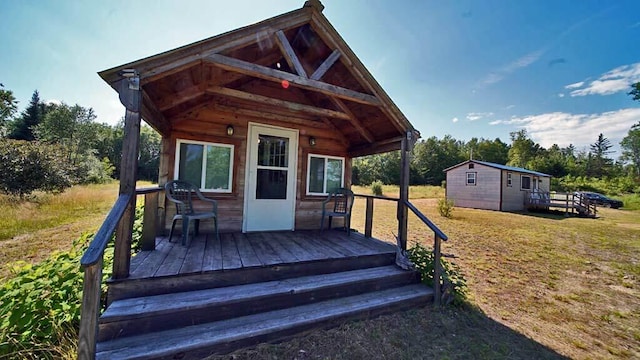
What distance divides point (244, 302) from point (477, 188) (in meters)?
16.8

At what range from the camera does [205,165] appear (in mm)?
4102

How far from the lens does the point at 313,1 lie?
2.94 m

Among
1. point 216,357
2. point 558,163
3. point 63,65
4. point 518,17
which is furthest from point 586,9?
point 558,163

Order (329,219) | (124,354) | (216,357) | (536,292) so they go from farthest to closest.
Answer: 1. (329,219)
2. (536,292)
3. (216,357)
4. (124,354)

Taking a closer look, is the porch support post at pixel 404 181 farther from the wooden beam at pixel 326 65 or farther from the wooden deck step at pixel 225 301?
the wooden beam at pixel 326 65

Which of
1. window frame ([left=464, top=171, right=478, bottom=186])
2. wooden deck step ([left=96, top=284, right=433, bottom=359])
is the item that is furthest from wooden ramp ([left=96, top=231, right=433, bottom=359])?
window frame ([left=464, top=171, right=478, bottom=186])

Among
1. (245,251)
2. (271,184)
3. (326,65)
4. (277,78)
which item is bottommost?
(245,251)

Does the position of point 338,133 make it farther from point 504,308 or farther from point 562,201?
point 562,201

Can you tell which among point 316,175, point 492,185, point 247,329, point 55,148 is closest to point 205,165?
point 316,175

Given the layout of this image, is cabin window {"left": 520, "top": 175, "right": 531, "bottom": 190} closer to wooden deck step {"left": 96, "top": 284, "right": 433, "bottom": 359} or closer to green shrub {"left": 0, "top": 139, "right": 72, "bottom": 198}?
wooden deck step {"left": 96, "top": 284, "right": 433, "bottom": 359}

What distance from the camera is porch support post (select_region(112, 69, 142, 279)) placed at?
2107mm

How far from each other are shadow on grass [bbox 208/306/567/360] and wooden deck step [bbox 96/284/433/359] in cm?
8

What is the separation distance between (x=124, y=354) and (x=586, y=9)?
11.6 meters

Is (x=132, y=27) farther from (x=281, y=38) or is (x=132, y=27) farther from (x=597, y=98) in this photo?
(x=597, y=98)
